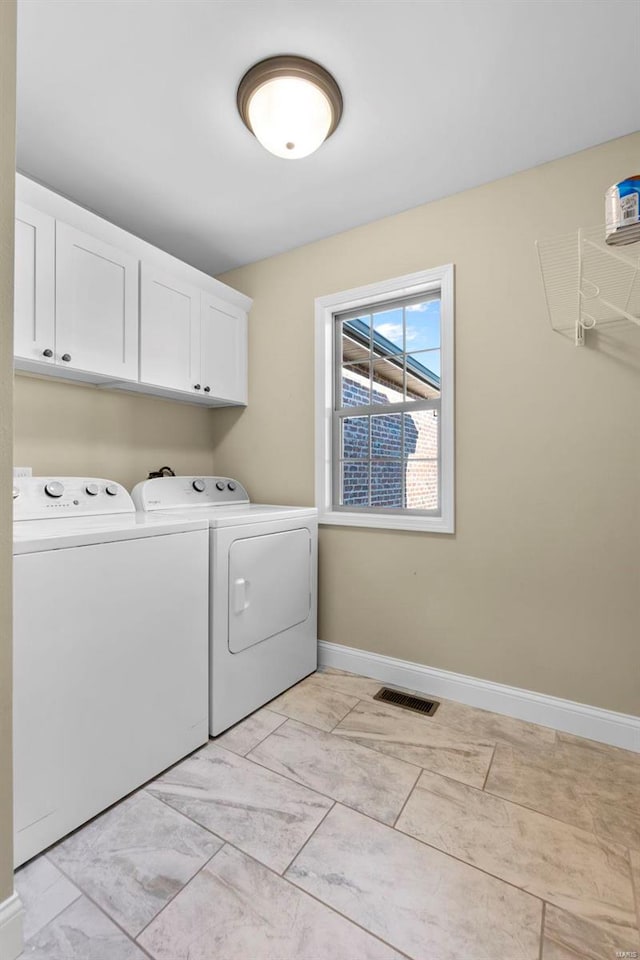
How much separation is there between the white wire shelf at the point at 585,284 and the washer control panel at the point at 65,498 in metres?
2.11

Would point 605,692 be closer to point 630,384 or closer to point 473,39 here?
point 630,384

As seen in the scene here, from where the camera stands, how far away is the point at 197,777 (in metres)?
1.65

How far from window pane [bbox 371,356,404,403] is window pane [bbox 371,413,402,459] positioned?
0.10 metres

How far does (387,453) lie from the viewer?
2.60 m

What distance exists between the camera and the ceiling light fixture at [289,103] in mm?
1524

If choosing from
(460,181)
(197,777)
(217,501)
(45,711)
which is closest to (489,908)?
(197,777)

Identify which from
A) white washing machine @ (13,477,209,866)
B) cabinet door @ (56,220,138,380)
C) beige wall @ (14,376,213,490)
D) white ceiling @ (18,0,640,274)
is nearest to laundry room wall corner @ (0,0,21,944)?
white washing machine @ (13,477,209,866)

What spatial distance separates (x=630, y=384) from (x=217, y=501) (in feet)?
7.06

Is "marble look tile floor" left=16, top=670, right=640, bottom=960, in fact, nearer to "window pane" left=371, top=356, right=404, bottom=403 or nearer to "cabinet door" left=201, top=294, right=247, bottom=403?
"window pane" left=371, top=356, right=404, bottom=403

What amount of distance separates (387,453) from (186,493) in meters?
1.18

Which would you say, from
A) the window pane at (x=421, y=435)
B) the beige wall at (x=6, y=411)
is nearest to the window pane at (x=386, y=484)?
the window pane at (x=421, y=435)

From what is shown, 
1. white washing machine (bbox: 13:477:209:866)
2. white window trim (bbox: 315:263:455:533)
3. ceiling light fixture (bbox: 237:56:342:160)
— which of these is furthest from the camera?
white window trim (bbox: 315:263:455:533)

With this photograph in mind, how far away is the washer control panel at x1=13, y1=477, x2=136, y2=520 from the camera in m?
1.82

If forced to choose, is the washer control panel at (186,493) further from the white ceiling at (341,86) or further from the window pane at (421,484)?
the white ceiling at (341,86)
